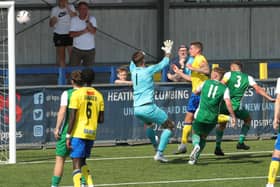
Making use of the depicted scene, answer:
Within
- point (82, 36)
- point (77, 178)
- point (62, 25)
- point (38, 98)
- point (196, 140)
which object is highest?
point (62, 25)

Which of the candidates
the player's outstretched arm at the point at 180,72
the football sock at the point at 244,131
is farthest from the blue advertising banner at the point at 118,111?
the player's outstretched arm at the point at 180,72

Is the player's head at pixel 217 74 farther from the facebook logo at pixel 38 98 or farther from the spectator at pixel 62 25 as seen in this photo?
the spectator at pixel 62 25

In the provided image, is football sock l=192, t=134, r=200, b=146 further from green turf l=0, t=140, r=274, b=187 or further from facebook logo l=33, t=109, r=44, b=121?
facebook logo l=33, t=109, r=44, b=121

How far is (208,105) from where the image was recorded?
19812 mm

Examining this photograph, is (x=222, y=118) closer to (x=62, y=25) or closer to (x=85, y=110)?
(x=85, y=110)

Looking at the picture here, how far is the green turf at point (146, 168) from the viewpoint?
18234 mm

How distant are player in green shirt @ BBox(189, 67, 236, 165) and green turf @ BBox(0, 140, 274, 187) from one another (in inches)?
24.5

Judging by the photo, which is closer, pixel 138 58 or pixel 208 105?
pixel 208 105

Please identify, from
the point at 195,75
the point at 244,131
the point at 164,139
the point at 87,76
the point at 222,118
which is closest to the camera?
the point at 87,76

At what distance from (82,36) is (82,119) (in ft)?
37.0

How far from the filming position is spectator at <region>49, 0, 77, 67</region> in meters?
27.6

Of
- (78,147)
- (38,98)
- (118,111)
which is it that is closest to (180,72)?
(118,111)

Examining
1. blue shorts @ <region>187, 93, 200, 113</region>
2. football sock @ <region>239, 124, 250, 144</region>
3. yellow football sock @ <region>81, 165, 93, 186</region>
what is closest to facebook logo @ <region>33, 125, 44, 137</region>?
blue shorts @ <region>187, 93, 200, 113</region>

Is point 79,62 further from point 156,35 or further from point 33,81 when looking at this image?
point 156,35
